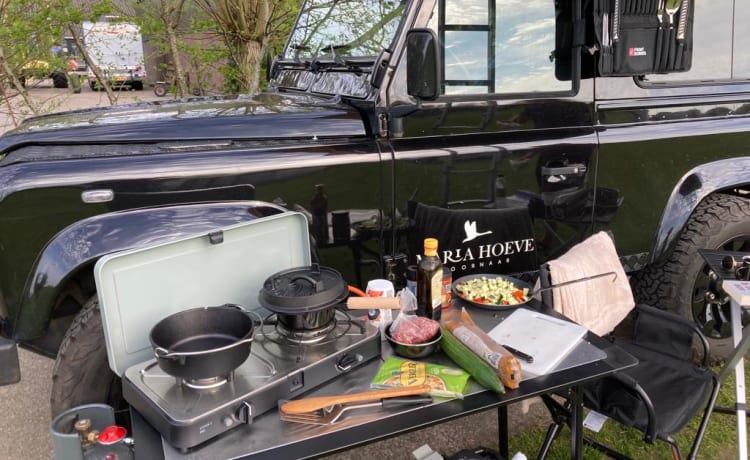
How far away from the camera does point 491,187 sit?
252cm

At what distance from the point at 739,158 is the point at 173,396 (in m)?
2.92

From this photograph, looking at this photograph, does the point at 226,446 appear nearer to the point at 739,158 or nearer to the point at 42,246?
the point at 42,246

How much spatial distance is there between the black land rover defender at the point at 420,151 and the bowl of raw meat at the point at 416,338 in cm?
59

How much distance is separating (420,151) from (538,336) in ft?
2.98

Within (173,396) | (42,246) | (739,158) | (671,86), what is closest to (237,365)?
(173,396)

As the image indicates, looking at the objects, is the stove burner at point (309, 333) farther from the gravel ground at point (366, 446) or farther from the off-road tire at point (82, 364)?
the gravel ground at point (366, 446)

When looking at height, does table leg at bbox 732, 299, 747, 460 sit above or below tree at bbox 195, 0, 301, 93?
below

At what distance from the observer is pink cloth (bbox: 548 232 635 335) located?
2275 mm

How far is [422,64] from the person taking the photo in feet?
7.08

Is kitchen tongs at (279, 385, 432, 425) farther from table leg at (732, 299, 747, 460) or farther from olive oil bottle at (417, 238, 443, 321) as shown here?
table leg at (732, 299, 747, 460)

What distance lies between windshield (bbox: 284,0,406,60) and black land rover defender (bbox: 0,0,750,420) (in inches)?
0.4

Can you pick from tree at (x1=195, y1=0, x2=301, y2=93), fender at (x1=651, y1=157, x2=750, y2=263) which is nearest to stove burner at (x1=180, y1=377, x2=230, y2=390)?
fender at (x1=651, y1=157, x2=750, y2=263)

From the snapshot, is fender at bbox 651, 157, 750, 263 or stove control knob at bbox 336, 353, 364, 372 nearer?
stove control knob at bbox 336, 353, 364, 372

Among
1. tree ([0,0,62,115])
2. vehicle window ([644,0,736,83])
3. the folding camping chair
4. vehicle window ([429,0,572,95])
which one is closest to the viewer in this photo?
the folding camping chair
